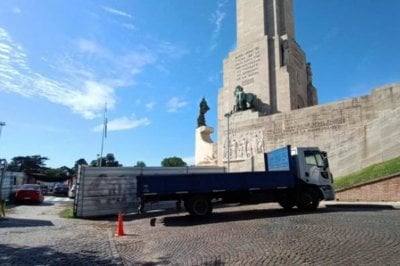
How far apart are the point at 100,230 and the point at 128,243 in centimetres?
367

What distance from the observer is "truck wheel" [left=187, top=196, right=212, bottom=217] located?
14.3 m

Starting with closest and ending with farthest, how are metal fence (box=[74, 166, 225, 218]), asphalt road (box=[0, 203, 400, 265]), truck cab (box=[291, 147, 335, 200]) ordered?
1. asphalt road (box=[0, 203, 400, 265])
2. truck cab (box=[291, 147, 335, 200])
3. metal fence (box=[74, 166, 225, 218])

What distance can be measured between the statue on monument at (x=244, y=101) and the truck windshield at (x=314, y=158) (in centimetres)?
2012

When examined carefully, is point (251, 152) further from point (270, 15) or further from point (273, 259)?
point (273, 259)

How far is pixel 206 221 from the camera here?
531 inches

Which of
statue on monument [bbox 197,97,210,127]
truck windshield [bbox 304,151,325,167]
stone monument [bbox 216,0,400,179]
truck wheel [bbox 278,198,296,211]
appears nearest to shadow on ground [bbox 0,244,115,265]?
truck wheel [bbox 278,198,296,211]

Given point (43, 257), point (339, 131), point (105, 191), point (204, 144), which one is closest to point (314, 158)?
point (105, 191)

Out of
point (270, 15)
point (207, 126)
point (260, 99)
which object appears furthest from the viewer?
point (207, 126)

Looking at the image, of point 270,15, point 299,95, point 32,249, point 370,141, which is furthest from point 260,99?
point 32,249

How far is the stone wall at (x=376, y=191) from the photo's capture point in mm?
17484

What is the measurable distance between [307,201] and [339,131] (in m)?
12.7

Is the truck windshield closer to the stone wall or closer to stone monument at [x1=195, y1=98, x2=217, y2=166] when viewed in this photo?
the stone wall

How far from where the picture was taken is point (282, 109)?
35.6 m

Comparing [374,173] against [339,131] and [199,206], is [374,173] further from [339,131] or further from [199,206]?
[199,206]
